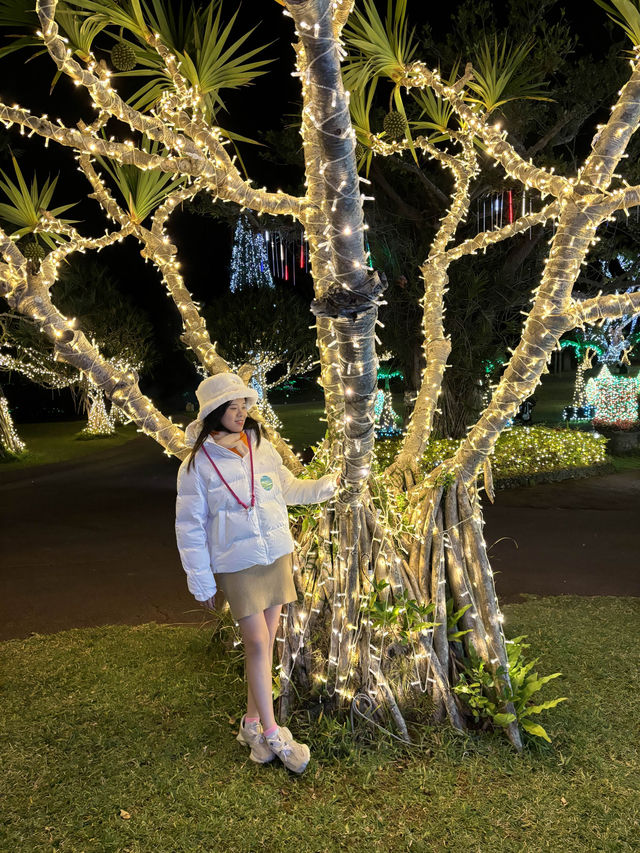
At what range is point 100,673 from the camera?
162 inches

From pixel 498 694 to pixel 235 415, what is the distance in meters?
1.82

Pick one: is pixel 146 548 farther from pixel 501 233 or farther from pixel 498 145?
pixel 498 145

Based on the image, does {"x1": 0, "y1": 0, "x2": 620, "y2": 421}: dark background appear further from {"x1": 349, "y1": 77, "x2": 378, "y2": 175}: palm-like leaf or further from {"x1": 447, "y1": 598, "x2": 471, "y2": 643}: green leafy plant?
{"x1": 447, "y1": 598, "x2": 471, "y2": 643}: green leafy plant

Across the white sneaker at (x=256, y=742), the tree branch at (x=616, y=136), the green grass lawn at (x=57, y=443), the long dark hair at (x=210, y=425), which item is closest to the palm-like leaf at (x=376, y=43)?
the tree branch at (x=616, y=136)

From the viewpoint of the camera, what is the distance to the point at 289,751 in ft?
9.84

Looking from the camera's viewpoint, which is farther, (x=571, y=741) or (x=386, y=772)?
(x=571, y=741)

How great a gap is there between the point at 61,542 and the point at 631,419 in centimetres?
1135

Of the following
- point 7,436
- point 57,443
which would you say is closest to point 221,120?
point 7,436

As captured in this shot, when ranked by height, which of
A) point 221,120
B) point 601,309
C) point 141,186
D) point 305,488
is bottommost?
point 305,488

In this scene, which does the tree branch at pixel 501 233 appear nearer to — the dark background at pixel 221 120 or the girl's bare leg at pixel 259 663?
the dark background at pixel 221 120

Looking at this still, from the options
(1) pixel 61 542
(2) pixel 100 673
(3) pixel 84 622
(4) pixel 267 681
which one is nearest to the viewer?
(4) pixel 267 681

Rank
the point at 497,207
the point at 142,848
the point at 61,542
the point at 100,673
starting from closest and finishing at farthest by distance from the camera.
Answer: the point at 142,848
the point at 100,673
the point at 61,542
the point at 497,207

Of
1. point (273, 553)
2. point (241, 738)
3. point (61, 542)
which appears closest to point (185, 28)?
point (273, 553)

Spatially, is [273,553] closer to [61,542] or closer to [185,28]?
[185,28]
